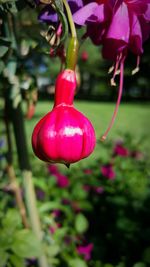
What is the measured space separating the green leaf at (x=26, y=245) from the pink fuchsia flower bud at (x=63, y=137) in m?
0.76

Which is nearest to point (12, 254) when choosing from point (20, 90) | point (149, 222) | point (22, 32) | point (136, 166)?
point (20, 90)

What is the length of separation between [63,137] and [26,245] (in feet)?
2.64

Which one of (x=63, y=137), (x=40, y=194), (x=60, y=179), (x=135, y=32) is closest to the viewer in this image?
(x=63, y=137)

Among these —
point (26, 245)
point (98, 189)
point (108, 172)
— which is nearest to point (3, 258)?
point (26, 245)

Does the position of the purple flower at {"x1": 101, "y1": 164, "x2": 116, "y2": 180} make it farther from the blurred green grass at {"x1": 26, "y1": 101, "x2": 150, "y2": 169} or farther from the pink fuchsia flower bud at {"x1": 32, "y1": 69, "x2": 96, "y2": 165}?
the pink fuchsia flower bud at {"x1": 32, "y1": 69, "x2": 96, "y2": 165}

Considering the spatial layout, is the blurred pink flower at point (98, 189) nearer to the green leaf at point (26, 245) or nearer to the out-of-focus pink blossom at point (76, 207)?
the out-of-focus pink blossom at point (76, 207)

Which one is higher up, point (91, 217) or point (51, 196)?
point (51, 196)

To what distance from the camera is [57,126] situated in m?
0.46

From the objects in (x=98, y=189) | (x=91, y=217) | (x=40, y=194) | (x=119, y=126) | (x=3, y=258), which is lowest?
(x=119, y=126)

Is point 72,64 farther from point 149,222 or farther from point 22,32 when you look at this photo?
point 149,222

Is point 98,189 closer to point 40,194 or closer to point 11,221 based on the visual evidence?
point 40,194

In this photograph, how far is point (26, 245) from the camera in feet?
3.95

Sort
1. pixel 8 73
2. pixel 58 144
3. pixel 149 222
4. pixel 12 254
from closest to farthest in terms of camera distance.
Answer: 1. pixel 58 144
2. pixel 8 73
3. pixel 12 254
4. pixel 149 222

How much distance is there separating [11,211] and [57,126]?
925 mm
